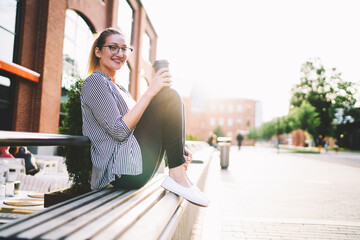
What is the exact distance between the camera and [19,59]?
336 inches

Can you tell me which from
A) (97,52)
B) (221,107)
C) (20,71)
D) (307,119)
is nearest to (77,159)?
(97,52)

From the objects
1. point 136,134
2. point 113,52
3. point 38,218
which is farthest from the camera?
point 113,52

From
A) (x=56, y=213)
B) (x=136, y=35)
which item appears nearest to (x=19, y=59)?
(x=56, y=213)

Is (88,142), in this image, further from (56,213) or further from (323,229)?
(323,229)

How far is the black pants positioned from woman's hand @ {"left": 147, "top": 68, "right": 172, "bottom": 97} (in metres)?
0.08

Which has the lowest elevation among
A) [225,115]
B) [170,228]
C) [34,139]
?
[170,228]

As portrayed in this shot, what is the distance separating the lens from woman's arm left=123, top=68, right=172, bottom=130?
182 centimetres

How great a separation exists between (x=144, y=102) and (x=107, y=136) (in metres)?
0.39

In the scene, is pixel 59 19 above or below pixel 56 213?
above

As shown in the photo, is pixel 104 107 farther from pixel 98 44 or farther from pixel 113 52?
pixel 98 44

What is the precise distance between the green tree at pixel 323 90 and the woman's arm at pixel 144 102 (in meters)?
53.5

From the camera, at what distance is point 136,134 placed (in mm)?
1931

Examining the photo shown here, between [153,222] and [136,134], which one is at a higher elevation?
[136,134]

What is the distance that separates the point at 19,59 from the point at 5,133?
8.48 meters
